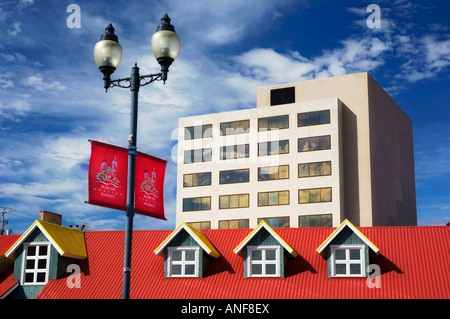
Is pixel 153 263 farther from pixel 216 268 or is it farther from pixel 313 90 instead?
pixel 313 90

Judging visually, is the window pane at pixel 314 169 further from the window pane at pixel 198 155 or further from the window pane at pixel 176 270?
the window pane at pixel 176 270

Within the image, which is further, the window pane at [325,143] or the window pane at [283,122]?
the window pane at [283,122]

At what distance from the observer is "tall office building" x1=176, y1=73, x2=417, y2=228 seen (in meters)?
79.8

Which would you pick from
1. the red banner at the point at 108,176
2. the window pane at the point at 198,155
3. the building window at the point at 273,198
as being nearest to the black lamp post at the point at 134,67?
the red banner at the point at 108,176

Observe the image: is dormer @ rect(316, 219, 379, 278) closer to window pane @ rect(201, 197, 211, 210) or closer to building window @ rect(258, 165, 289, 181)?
building window @ rect(258, 165, 289, 181)

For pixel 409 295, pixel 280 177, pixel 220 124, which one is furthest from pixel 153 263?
A: pixel 220 124

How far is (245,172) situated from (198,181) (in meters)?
7.52

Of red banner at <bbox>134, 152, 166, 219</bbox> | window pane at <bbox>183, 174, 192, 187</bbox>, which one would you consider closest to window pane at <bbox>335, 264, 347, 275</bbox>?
red banner at <bbox>134, 152, 166, 219</bbox>

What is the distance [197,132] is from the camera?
9006cm

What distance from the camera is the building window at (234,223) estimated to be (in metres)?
83.2

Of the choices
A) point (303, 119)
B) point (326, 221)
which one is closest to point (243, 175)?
point (303, 119)

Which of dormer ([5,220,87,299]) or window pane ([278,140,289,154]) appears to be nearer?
dormer ([5,220,87,299])

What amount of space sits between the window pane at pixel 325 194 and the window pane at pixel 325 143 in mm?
5336

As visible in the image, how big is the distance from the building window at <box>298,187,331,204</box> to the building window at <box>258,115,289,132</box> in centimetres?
931
